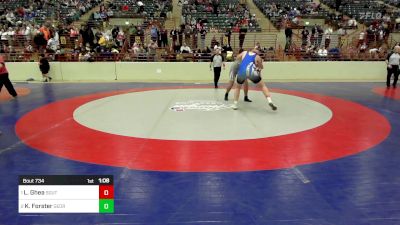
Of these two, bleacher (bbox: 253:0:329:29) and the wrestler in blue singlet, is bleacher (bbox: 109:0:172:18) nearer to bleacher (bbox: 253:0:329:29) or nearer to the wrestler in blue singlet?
bleacher (bbox: 253:0:329:29)

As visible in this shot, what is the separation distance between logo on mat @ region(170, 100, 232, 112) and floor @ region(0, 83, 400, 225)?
0.09ft

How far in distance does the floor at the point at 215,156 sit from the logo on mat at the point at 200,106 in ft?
0.09

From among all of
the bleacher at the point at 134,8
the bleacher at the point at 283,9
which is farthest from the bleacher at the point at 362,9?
the bleacher at the point at 134,8

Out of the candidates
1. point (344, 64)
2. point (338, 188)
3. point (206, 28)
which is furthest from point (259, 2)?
point (338, 188)

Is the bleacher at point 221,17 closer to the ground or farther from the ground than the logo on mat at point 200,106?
farther from the ground

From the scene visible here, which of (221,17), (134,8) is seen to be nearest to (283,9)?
(221,17)

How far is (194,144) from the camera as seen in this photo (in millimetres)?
6316

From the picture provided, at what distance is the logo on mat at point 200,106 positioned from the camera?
902 centimetres

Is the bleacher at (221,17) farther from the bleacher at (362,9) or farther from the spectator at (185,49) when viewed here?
the bleacher at (362,9)

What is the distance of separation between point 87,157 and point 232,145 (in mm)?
2387

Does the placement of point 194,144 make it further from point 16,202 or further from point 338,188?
point 16,202

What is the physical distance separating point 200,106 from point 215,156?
3.68m

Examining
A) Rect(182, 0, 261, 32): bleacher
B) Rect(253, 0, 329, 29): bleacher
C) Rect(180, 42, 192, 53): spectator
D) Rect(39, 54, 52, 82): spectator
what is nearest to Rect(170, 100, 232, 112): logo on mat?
Rect(180, 42, 192, 53): spectator
